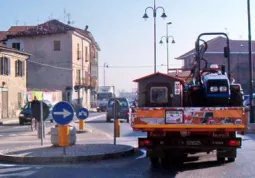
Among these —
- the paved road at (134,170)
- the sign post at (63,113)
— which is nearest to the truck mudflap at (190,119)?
the paved road at (134,170)

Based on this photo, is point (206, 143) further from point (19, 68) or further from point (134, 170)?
point (19, 68)

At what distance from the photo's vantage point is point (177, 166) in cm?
1228

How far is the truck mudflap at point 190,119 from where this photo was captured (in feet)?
35.1

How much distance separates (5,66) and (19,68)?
4.05 metres

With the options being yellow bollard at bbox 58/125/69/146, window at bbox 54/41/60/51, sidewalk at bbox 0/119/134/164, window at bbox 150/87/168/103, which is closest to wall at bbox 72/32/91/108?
window at bbox 54/41/60/51

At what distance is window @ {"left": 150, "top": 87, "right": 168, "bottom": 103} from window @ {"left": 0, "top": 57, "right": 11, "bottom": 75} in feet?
113

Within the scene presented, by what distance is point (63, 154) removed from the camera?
44.6ft

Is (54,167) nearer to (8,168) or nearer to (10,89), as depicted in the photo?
(8,168)

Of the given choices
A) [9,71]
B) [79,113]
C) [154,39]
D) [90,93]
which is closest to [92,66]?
[90,93]

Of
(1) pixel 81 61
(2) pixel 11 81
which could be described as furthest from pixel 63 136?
(1) pixel 81 61

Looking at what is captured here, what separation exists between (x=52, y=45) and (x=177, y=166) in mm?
54665

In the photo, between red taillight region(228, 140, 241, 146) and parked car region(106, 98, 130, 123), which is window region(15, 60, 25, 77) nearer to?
parked car region(106, 98, 130, 123)

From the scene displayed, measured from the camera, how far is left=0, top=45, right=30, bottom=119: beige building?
4456cm

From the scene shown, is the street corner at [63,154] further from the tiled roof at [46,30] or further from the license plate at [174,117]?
the tiled roof at [46,30]
